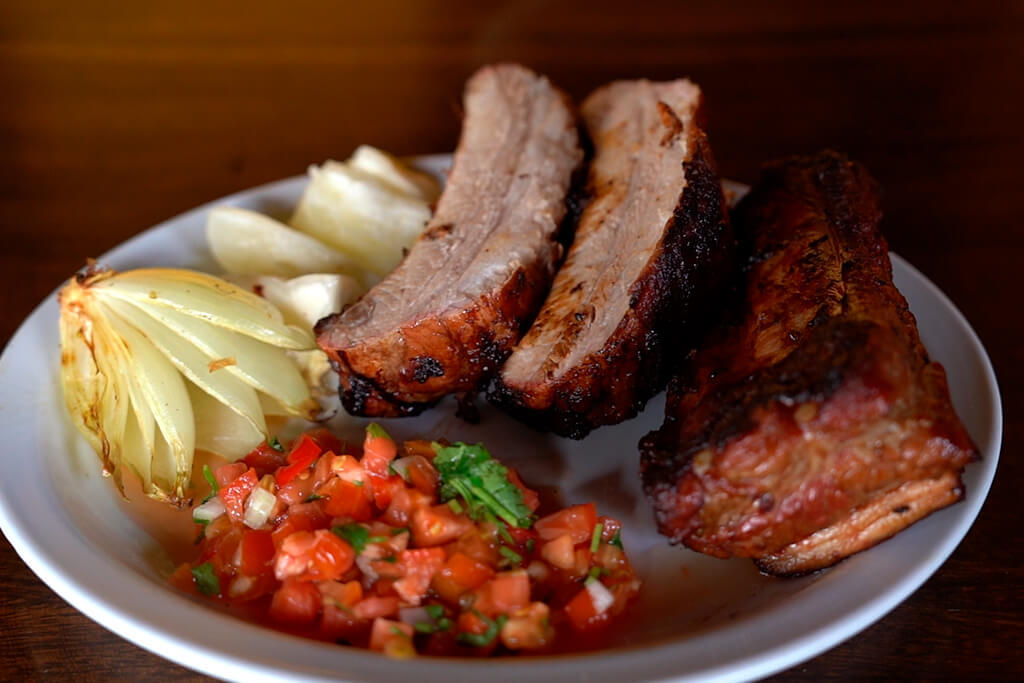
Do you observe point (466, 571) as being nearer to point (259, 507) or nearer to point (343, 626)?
point (343, 626)

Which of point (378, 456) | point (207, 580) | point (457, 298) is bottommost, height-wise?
point (207, 580)

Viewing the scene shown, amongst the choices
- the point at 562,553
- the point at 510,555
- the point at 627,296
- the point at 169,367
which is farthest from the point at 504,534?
the point at 169,367

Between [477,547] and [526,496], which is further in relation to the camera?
[526,496]

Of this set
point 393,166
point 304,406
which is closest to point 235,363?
point 304,406


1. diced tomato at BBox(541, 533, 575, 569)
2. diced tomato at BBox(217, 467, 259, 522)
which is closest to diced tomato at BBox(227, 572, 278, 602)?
diced tomato at BBox(217, 467, 259, 522)

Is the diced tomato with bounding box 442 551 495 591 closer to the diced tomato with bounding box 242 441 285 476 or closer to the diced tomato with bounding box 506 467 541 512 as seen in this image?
the diced tomato with bounding box 506 467 541 512

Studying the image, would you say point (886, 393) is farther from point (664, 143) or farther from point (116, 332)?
point (116, 332)

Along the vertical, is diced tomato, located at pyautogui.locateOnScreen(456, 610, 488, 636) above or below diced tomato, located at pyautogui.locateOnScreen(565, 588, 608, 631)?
above
